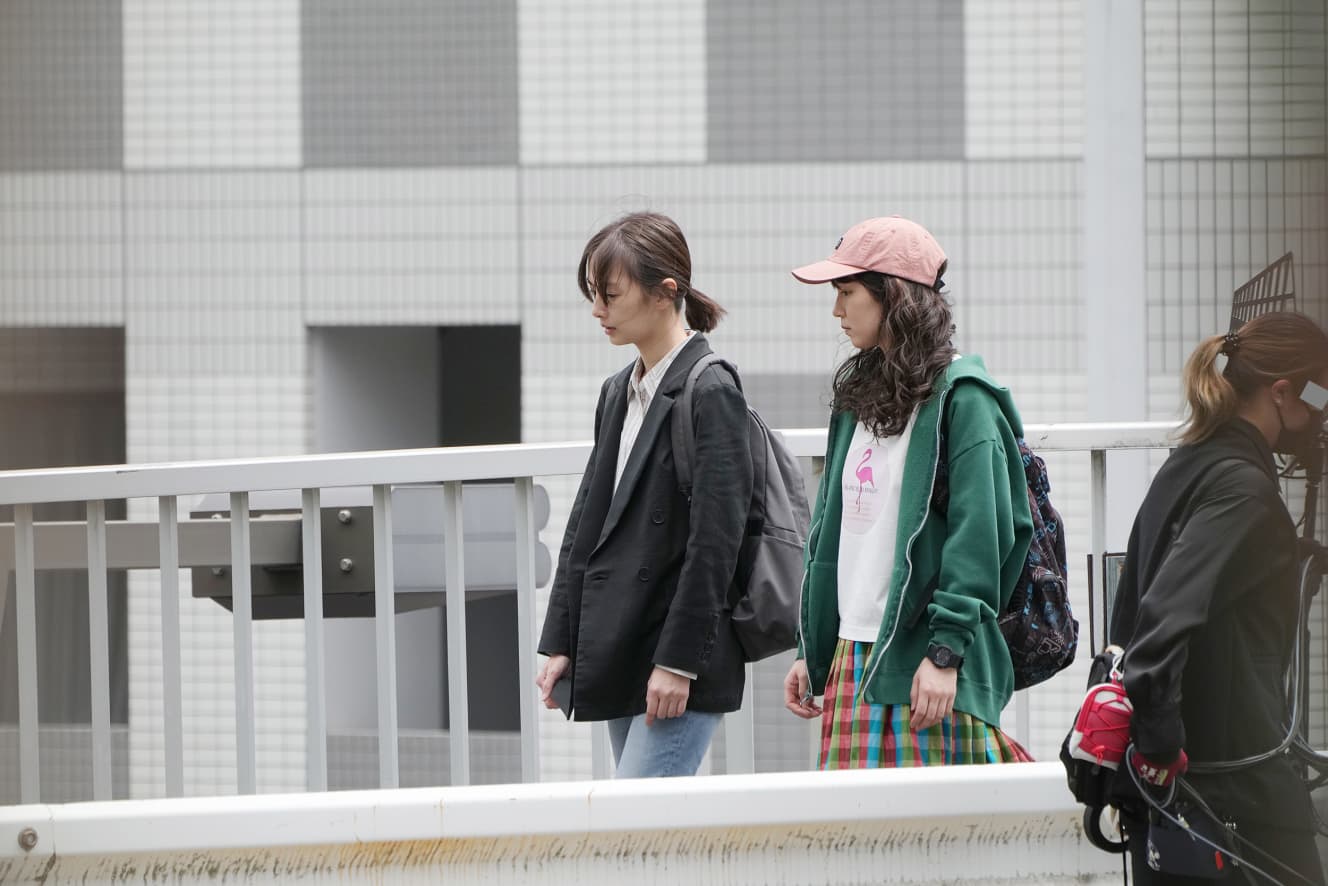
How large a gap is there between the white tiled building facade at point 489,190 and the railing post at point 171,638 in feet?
10.5

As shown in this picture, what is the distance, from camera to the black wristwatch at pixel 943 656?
1.98 metres

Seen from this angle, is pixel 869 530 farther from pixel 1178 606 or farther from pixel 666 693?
pixel 1178 606

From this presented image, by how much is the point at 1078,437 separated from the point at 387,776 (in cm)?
172

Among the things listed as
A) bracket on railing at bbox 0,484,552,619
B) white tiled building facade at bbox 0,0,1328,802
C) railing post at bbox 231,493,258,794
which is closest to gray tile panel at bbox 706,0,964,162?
white tiled building facade at bbox 0,0,1328,802

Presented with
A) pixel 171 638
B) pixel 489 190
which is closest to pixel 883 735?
pixel 171 638

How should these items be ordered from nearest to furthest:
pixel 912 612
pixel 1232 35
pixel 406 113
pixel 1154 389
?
pixel 1232 35 < pixel 912 612 < pixel 1154 389 < pixel 406 113

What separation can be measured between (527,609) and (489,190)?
144 inches

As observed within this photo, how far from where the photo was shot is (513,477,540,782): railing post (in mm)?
3051

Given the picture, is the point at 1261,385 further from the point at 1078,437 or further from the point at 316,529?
the point at 316,529

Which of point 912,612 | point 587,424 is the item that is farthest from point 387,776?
point 587,424

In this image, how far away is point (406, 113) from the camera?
20.7 ft

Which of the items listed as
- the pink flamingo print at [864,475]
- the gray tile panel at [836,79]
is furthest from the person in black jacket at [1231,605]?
the gray tile panel at [836,79]

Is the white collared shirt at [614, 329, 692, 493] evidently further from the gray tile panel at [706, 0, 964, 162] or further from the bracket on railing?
the gray tile panel at [706, 0, 964, 162]

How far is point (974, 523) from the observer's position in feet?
6.47
